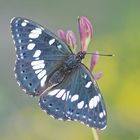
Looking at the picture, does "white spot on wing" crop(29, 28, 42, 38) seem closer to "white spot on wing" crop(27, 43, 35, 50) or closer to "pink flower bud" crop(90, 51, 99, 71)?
"white spot on wing" crop(27, 43, 35, 50)

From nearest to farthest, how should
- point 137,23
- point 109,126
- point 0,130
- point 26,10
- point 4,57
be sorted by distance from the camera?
point 109,126
point 0,130
point 137,23
point 4,57
point 26,10

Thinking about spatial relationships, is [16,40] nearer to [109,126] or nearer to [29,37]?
[29,37]

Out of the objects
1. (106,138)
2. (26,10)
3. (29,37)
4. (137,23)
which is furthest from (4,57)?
(29,37)

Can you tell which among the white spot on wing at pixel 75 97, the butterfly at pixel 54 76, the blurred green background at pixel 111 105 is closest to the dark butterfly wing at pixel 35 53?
the butterfly at pixel 54 76

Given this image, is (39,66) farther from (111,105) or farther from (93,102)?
(111,105)

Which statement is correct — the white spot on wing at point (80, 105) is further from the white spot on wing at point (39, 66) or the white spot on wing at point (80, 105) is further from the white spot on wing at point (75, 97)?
the white spot on wing at point (39, 66)

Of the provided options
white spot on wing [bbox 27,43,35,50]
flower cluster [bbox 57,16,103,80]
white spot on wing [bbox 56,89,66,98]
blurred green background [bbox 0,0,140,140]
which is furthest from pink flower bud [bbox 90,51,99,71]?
blurred green background [bbox 0,0,140,140]

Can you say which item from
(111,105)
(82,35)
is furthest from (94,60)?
(111,105)
